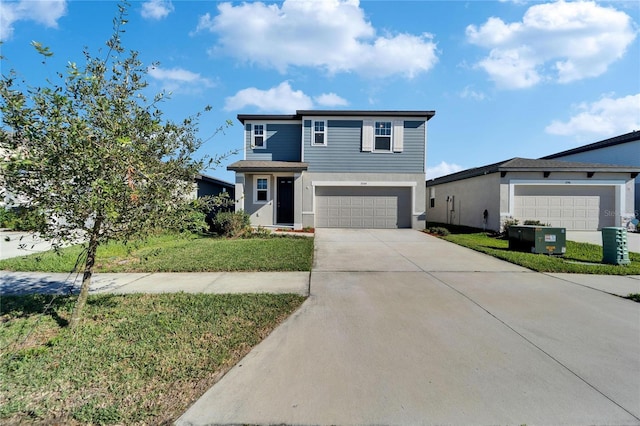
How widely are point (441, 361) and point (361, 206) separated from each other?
13.4 meters

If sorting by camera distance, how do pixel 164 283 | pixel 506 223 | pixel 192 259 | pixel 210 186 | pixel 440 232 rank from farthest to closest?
pixel 210 186 → pixel 440 232 → pixel 506 223 → pixel 192 259 → pixel 164 283

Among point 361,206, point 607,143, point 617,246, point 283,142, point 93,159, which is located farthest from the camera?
point 607,143

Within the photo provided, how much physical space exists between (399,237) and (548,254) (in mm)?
5171

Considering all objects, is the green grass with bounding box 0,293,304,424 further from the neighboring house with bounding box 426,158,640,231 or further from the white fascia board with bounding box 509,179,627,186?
the white fascia board with bounding box 509,179,627,186

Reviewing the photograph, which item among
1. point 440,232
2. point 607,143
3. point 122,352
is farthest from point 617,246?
point 607,143

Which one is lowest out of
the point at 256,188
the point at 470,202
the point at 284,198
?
the point at 470,202

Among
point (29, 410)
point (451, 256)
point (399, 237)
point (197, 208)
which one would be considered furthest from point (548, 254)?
point (29, 410)

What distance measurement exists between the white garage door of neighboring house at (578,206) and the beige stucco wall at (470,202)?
6.59 ft

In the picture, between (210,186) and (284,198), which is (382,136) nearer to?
(284,198)

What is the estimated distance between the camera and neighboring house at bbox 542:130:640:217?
18672mm

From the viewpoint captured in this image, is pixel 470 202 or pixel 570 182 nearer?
pixel 570 182

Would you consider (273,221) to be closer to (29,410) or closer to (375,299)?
(375,299)

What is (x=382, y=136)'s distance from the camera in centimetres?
1622

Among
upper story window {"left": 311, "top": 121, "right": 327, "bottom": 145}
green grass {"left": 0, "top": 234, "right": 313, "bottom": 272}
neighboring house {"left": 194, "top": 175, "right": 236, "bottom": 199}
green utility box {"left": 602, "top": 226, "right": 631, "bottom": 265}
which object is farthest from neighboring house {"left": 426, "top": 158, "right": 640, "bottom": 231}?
neighboring house {"left": 194, "top": 175, "right": 236, "bottom": 199}
